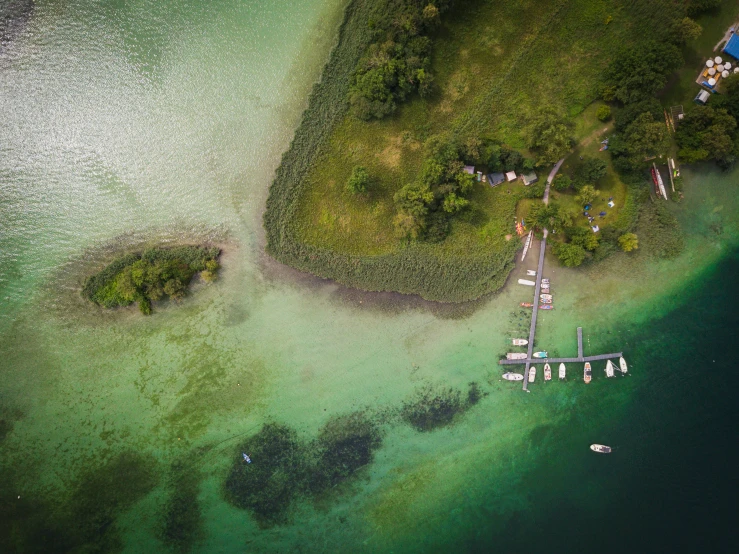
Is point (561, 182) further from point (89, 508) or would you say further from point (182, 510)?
point (89, 508)

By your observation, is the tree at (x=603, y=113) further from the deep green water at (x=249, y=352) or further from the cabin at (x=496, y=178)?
the deep green water at (x=249, y=352)

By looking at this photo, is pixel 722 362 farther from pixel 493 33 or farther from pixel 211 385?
pixel 211 385

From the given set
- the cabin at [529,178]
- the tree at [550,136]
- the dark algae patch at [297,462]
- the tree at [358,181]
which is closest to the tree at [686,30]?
the tree at [550,136]

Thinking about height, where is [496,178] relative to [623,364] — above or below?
above

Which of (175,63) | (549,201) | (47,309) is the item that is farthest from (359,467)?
(175,63)

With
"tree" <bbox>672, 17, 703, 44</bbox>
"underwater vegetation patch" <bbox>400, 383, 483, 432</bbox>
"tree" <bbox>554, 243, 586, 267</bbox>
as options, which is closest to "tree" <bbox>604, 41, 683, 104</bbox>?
"tree" <bbox>672, 17, 703, 44</bbox>

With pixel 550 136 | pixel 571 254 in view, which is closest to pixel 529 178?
pixel 550 136

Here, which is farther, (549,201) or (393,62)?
(549,201)
